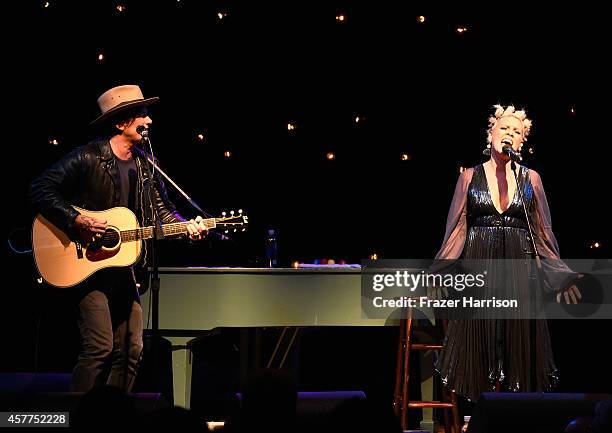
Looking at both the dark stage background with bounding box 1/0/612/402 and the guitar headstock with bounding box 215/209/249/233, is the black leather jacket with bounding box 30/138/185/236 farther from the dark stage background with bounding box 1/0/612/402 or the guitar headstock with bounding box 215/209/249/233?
the dark stage background with bounding box 1/0/612/402

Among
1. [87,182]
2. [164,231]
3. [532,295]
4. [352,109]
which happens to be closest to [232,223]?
[164,231]

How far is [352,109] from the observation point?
727 cm

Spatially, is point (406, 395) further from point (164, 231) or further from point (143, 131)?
point (143, 131)

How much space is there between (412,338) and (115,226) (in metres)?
2.22

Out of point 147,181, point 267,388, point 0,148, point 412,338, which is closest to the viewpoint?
point 267,388

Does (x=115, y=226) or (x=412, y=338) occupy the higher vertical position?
(x=115, y=226)

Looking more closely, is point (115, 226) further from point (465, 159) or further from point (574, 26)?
point (574, 26)

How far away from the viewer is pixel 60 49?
6.71 m

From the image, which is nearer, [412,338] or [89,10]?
[412,338]

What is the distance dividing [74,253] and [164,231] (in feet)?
1.68

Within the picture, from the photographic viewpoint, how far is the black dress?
4.82 metres

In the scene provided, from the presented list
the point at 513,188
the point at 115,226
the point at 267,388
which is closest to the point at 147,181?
the point at 115,226

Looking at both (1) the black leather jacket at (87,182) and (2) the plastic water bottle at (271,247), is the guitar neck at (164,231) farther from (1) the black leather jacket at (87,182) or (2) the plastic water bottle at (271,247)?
(2) the plastic water bottle at (271,247)

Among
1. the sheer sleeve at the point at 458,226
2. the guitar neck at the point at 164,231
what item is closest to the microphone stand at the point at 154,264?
the guitar neck at the point at 164,231
